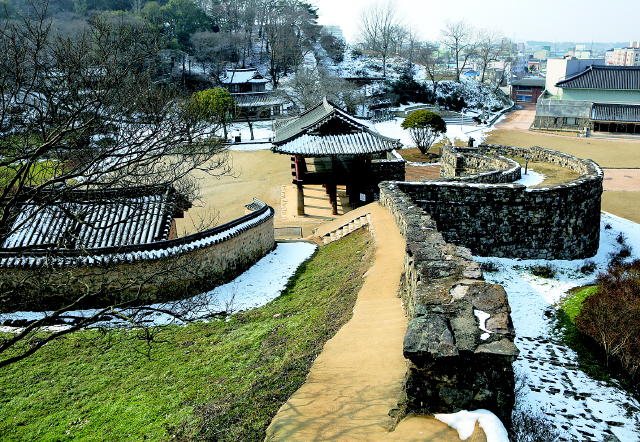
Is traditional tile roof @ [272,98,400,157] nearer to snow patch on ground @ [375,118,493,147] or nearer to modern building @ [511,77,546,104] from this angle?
snow patch on ground @ [375,118,493,147]

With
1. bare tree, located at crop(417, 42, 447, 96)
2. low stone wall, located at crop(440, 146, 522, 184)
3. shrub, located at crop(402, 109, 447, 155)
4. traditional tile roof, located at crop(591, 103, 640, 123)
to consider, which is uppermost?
bare tree, located at crop(417, 42, 447, 96)

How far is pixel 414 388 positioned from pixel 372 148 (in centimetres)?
1525

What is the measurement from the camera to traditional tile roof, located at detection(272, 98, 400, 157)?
63.2ft

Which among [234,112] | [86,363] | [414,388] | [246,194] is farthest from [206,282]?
[234,112]

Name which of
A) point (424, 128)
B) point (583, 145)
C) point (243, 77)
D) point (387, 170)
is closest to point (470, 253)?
point (387, 170)

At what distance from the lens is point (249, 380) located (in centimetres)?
692

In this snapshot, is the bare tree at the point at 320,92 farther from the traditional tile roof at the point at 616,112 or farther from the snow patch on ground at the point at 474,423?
the snow patch on ground at the point at 474,423

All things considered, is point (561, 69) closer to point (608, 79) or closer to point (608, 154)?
point (608, 79)

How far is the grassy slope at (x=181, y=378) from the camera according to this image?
19.7 feet

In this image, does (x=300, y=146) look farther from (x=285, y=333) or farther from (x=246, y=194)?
(x=285, y=333)

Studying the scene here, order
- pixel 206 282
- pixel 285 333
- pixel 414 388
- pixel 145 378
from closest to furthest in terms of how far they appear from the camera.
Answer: pixel 414 388
pixel 145 378
pixel 285 333
pixel 206 282

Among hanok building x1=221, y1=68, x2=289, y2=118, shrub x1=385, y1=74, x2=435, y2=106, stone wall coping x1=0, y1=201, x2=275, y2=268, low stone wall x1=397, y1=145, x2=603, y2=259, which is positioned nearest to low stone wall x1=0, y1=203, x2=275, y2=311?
stone wall coping x1=0, y1=201, x2=275, y2=268

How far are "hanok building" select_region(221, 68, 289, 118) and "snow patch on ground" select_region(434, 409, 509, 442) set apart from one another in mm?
44344

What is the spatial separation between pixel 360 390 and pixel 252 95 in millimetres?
46946
